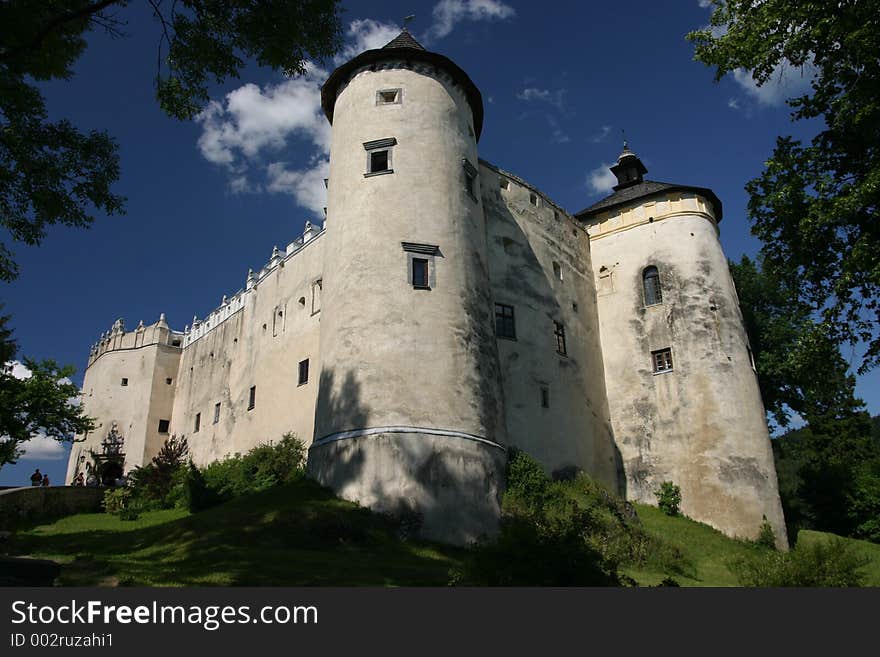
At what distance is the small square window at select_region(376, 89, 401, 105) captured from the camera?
79.5 ft

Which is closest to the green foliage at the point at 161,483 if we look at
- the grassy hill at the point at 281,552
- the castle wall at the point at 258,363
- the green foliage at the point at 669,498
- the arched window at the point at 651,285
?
the castle wall at the point at 258,363

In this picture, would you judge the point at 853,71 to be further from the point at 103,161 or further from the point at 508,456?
the point at 103,161

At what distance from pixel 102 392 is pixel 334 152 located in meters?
26.2

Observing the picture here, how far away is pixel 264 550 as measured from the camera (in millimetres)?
14859

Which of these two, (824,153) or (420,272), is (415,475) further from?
(824,153)

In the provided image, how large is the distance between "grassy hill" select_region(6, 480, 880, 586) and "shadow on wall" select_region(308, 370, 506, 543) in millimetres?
482

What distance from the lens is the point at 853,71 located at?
1648 cm

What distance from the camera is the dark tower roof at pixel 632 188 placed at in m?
32.8

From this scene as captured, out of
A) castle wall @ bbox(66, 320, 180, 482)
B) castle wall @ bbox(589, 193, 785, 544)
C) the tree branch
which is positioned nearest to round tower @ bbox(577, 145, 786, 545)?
castle wall @ bbox(589, 193, 785, 544)

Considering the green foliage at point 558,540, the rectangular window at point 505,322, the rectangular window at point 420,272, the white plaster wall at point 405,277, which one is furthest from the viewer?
the rectangular window at point 505,322

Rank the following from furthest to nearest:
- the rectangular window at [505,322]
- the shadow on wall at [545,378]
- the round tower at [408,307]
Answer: the rectangular window at [505,322]
the shadow on wall at [545,378]
the round tower at [408,307]

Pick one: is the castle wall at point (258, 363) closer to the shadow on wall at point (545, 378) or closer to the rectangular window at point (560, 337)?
the shadow on wall at point (545, 378)

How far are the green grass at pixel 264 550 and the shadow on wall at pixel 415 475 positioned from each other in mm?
514

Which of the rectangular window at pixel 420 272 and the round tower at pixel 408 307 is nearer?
the round tower at pixel 408 307
